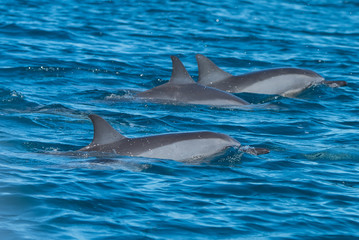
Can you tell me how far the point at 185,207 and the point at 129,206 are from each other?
2.44 ft

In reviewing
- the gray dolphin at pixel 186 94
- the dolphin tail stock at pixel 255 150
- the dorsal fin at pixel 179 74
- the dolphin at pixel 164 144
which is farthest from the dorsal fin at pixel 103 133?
the gray dolphin at pixel 186 94

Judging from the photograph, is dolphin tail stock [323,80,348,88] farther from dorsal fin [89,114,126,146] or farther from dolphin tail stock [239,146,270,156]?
dorsal fin [89,114,126,146]

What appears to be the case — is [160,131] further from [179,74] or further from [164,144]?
[179,74]

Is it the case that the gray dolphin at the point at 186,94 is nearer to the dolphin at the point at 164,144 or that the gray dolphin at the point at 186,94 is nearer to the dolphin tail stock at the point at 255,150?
the dolphin at the point at 164,144

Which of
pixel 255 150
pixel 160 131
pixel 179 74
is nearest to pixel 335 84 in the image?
pixel 179 74

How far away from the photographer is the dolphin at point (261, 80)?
17.2 metres

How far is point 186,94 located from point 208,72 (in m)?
1.72

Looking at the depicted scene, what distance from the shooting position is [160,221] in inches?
335

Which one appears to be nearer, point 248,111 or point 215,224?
point 215,224

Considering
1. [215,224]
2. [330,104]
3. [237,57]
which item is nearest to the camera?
[215,224]

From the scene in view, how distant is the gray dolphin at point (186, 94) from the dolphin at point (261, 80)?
1118mm

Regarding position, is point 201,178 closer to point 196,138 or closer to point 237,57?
point 196,138

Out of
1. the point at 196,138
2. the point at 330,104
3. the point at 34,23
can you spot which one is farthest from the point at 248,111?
the point at 34,23

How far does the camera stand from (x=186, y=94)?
1569 cm
